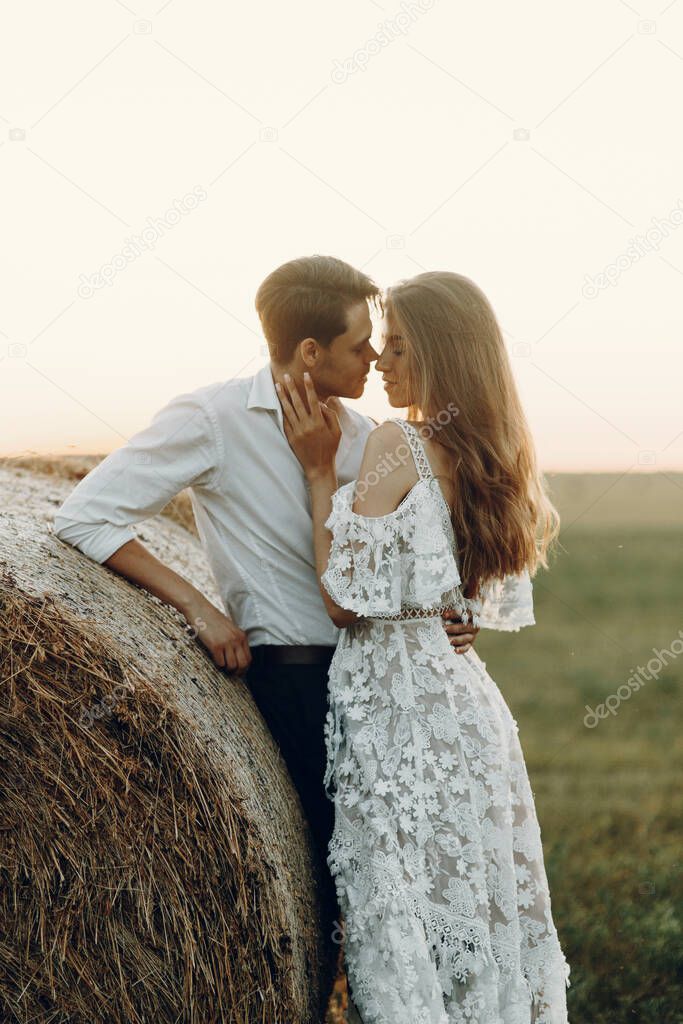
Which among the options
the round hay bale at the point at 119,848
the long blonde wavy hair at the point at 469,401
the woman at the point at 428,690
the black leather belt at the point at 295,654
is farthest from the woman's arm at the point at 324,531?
the round hay bale at the point at 119,848

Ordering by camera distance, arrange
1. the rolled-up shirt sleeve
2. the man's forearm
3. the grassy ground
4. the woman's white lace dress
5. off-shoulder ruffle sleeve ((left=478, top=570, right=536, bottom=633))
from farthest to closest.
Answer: the grassy ground, off-shoulder ruffle sleeve ((left=478, top=570, right=536, bottom=633)), the man's forearm, the rolled-up shirt sleeve, the woman's white lace dress

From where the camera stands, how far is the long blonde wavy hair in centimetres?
301

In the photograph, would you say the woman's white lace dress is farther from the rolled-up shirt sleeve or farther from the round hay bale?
the rolled-up shirt sleeve

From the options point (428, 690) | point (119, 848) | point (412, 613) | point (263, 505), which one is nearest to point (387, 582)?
point (412, 613)

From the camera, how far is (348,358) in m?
3.22

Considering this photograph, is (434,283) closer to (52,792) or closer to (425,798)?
(425,798)

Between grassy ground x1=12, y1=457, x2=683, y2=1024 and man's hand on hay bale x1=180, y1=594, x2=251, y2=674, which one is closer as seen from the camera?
man's hand on hay bale x1=180, y1=594, x2=251, y2=674

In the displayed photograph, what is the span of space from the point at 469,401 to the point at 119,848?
4.73 ft

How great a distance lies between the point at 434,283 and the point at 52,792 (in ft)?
5.36

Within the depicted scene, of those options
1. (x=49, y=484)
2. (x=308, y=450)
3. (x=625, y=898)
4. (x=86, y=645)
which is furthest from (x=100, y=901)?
(x=625, y=898)

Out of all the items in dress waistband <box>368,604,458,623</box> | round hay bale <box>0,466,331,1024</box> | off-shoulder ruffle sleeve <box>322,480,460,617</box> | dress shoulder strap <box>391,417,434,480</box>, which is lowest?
round hay bale <box>0,466,331,1024</box>

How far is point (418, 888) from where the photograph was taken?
2920 millimetres

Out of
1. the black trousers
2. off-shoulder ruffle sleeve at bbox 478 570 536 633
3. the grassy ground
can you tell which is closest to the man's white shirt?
the black trousers

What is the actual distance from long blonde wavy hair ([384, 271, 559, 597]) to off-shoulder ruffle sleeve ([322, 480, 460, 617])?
0.13 metres
